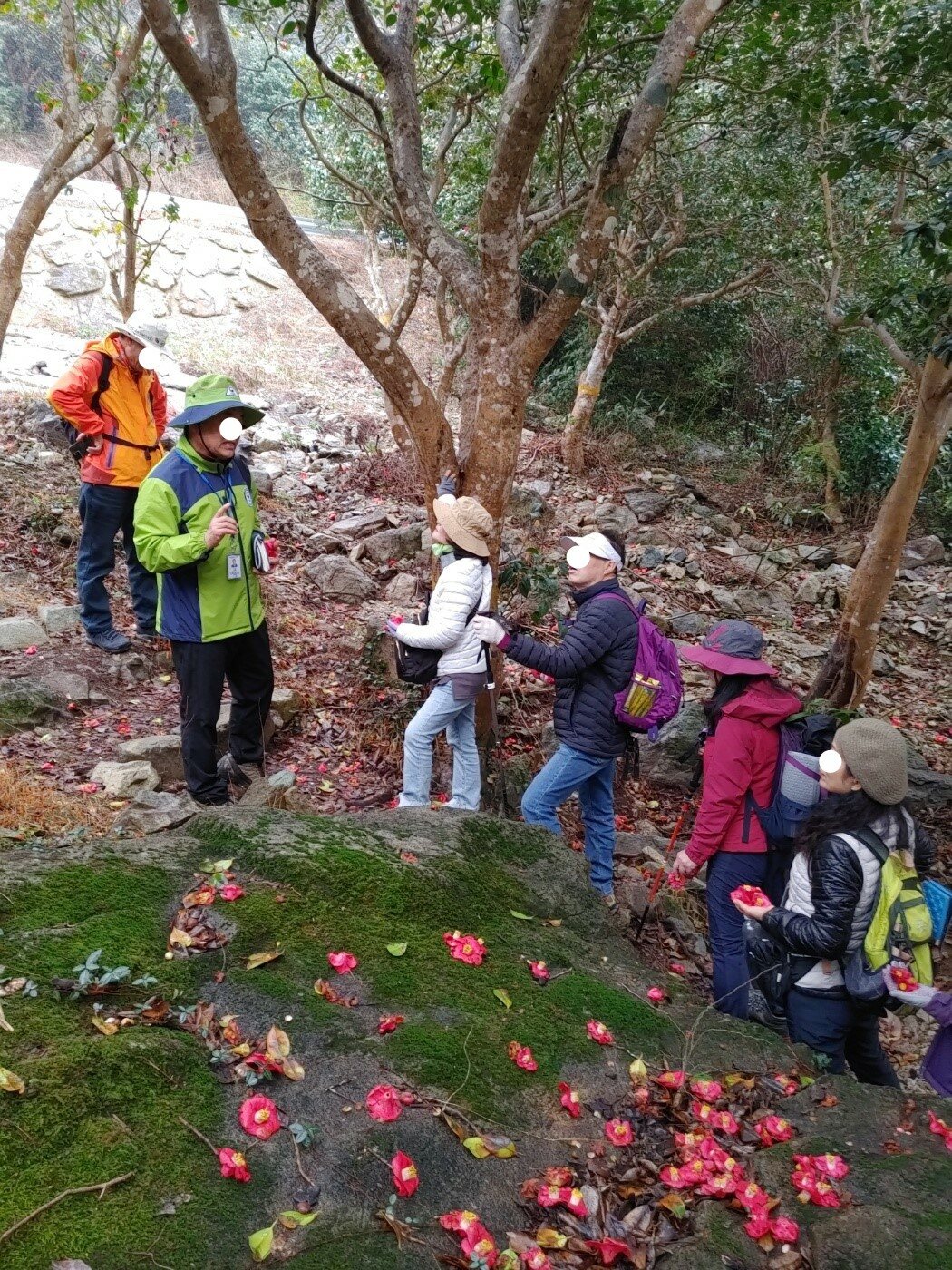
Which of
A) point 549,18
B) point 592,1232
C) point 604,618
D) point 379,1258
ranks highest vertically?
point 549,18

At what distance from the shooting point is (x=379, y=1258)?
1.76m

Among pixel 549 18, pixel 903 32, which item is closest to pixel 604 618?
pixel 549 18

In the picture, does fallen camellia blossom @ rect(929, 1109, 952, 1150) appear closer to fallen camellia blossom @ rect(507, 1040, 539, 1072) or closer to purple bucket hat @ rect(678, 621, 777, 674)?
fallen camellia blossom @ rect(507, 1040, 539, 1072)

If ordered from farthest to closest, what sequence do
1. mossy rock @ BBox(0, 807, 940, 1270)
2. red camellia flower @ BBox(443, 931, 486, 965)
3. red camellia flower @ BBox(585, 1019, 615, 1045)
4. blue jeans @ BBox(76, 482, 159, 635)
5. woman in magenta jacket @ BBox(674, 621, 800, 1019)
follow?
blue jeans @ BBox(76, 482, 159, 635)
woman in magenta jacket @ BBox(674, 621, 800, 1019)
red camellia flower @ BBox(443, 931, 486, 965)
red camellia flower @ BBox(585, 1019, 615, 1045)
mossy rock @ BBox(0, 807, 940, 1270)

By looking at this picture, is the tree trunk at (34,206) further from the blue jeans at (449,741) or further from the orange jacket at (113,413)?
the blue jeans at (449,741)

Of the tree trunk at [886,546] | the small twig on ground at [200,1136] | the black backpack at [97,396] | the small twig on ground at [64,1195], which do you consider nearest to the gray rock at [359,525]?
the black backpack at [97,396]

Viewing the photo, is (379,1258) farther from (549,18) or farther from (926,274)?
(926,274)

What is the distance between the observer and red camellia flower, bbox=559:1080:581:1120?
238 centimetres

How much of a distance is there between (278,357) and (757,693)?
17.7 metres

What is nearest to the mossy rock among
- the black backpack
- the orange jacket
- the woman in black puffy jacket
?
the woman in black puffy jacket

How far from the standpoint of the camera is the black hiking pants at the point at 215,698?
420 cm

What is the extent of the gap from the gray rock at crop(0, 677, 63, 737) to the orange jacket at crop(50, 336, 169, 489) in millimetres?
1481

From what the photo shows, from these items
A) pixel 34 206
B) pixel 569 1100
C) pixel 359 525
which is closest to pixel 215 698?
pixel 569 1100

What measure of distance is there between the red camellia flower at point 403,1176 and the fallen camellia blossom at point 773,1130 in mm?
1109
